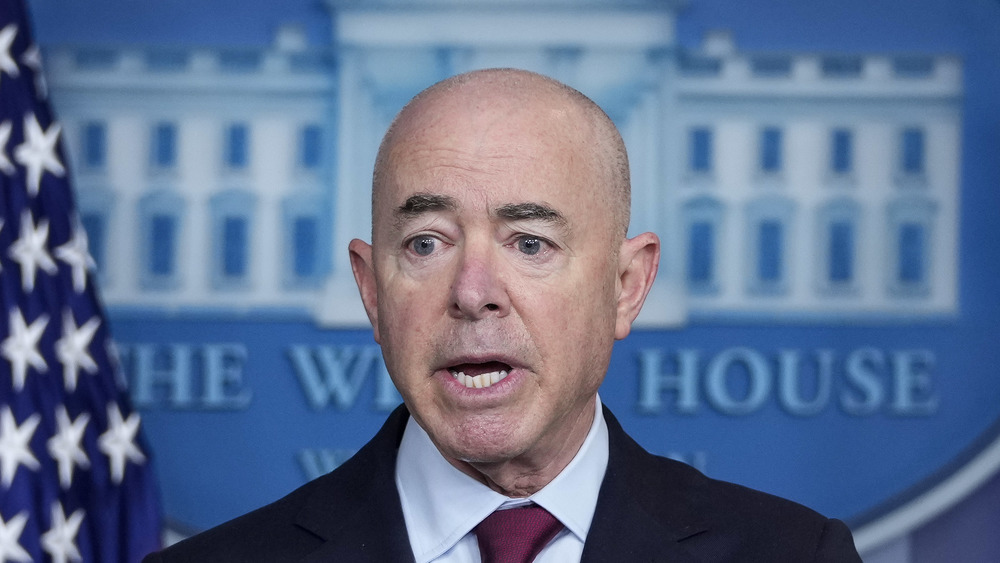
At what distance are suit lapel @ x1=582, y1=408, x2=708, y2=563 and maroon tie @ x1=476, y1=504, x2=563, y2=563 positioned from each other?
0.23 ft

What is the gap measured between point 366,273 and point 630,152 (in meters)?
1.88

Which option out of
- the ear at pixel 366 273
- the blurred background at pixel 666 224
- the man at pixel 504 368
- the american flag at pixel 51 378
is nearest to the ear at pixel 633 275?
the man at pixel 504 368

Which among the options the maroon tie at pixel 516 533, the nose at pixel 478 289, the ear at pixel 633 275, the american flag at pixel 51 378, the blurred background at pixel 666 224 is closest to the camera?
the nose at pixel 478 289

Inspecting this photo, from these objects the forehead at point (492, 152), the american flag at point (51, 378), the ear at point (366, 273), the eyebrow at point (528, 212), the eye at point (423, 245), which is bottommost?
the american flag at point (51, 378)

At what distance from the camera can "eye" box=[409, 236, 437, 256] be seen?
5.71 ft

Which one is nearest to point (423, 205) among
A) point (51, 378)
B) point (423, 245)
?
point (423, 245)

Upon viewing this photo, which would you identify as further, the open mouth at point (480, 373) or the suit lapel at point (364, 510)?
the suit lapel at point (364, 510)

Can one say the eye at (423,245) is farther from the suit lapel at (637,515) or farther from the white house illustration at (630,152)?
the white house illustration at (630,152)

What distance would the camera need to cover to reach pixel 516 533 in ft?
5.90

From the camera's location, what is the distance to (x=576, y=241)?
5.83ft

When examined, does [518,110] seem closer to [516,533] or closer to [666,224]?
[516,533]

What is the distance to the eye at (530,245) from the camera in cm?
174

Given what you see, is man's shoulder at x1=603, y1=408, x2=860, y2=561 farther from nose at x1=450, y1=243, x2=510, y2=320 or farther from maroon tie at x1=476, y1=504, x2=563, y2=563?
nose at x1=450, y1=243, x2=510, y2=320

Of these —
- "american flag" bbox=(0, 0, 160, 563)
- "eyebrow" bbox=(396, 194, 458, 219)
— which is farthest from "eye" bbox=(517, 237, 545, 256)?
"american flag" bbox=(0, 0, 160, 563)
